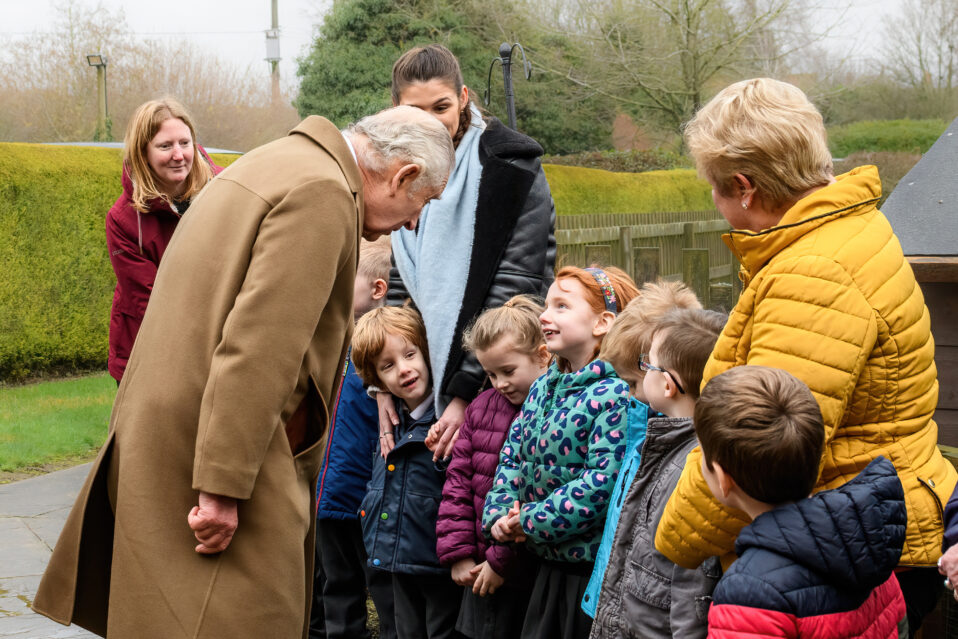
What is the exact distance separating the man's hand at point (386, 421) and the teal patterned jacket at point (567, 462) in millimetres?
621

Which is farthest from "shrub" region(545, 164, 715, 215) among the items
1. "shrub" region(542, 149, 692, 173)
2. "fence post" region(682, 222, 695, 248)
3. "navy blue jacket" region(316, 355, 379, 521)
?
"navy blue jacket" region(316, 355, 379, 521)

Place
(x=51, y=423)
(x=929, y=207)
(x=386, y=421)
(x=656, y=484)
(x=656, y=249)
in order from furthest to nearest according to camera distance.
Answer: (x=656, y=249)
(x=51, y=423)
(x=929, y=207)
(x=386, y=421)
(x=656, y=484)

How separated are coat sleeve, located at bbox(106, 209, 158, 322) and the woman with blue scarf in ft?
5.98

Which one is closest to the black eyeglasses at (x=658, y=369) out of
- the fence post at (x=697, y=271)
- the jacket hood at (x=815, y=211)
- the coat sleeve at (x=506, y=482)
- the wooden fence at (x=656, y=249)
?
the jacket hood at (x=815, y=211)

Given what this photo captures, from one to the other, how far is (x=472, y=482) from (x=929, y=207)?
206cm

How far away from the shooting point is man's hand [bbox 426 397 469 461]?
3461 mm

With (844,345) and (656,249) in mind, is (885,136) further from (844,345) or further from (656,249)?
(844,345)

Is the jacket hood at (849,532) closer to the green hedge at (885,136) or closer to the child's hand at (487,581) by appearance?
the child's hand at (487,581)

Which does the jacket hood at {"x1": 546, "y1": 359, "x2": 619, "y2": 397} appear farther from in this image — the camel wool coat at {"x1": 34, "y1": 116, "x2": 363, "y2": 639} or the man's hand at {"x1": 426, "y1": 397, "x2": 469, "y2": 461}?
the camel wool coat at {"x1": 34, "y1": 116, "x2": 363, "y2": 639}

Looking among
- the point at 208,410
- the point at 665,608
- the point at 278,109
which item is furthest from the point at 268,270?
the point at 278,109

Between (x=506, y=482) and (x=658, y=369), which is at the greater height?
(x=658, y=369)

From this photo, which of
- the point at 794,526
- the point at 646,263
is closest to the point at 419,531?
the point at 794,526

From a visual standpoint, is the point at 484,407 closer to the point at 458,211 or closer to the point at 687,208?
the point at 458,211

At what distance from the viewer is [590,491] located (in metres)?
2.85
